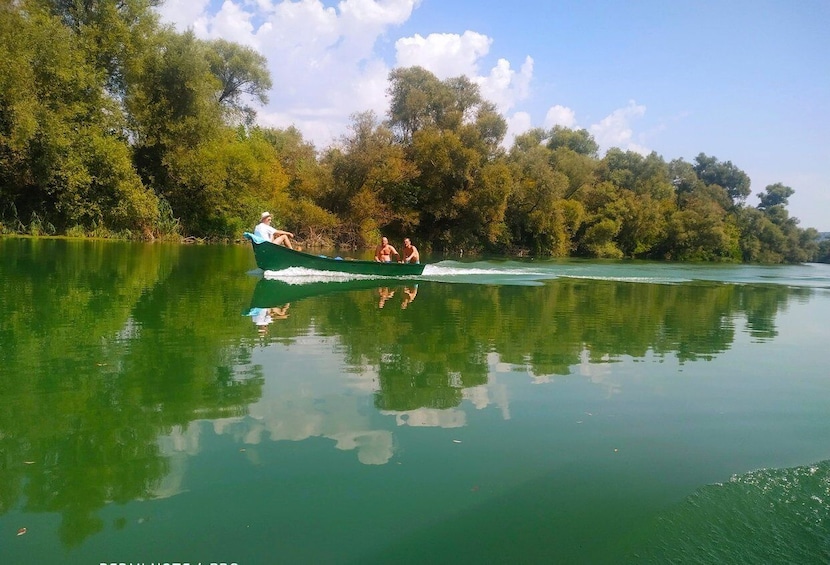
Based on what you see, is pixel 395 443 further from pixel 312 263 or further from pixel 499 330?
pixel 312 263

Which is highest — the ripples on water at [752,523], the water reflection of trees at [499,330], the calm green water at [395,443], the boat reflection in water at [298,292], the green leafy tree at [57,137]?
the green leafy tree at [57,137]

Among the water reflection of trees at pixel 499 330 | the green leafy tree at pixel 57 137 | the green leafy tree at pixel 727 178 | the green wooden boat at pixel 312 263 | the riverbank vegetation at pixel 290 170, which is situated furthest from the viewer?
the green leafy tree at pixel 727 178

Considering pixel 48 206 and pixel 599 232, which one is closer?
pixel 48 206

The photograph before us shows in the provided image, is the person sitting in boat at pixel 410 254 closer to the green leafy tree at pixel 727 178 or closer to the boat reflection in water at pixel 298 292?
the boat reflection in water at pixel 298 292

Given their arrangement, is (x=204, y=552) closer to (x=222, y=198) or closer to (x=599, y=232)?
(x=222, y=198)

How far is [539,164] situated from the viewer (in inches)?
1832

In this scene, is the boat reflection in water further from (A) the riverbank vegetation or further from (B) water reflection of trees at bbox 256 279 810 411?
(A) the riverbank vegetation

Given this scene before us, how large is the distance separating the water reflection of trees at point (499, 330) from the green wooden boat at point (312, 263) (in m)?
2.07

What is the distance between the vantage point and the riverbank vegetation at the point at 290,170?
88.8 feet

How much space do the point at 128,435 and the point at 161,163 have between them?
3233 centimetres

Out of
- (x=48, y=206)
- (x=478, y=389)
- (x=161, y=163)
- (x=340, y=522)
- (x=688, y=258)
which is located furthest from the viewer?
(x=688, y=258)

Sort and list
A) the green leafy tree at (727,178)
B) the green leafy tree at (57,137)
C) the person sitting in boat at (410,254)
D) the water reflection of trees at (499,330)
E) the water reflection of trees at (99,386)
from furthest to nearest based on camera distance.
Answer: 1. the green leafy tree at (727,178)
2. the green leafy tree at (57,137)
3. the person sitting in boat at (410,254)
4. the water reflection of trees at (499,330)
5. the water reflection of trees at (99,386)

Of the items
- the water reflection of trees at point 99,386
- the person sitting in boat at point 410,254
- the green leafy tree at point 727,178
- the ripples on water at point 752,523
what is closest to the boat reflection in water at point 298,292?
the water reflection of trees at point 99,386

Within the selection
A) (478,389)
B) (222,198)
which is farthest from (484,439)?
(222,198)
